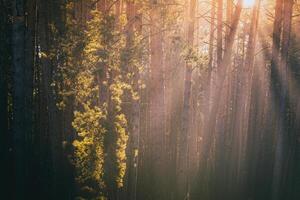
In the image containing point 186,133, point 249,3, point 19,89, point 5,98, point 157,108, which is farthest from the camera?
point 249,3

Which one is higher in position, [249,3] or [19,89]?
[249,3]

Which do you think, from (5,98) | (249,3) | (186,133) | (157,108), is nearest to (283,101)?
(186,133)

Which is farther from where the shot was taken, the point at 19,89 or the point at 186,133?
the point at 186,133

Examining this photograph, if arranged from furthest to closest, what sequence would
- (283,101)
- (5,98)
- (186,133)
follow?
1. (283,101)
2. (186,133)
3. (5,98)

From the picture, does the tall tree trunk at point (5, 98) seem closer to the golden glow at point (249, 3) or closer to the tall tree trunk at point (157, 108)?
the tall tree trunk at point (157, 108)

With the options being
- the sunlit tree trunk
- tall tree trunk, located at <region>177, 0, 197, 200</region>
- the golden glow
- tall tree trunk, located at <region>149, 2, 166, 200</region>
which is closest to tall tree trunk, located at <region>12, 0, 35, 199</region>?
tall tree trunk, located at <region>149, 2, 166, 200</region>

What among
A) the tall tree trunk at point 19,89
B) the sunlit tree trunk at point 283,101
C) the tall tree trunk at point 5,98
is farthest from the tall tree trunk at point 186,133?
the tall tree trunk at point 5,98

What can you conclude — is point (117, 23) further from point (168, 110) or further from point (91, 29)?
point (168, 110)

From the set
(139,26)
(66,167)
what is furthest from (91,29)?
(66,167)

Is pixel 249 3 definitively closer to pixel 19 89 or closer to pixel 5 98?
A: pixel 5 98

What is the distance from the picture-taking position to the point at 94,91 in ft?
25.0

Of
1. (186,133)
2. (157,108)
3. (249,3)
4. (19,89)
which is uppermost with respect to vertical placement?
(249,3)

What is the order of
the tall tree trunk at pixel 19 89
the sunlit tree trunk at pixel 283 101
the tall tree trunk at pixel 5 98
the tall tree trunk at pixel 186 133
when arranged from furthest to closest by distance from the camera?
the sunlit tree trunk at pixel 283 101
the tall tree trunk at pixel 186 133
the tall tree trunk at pixel 5 98
the tall tree trunk at pixel 19 89

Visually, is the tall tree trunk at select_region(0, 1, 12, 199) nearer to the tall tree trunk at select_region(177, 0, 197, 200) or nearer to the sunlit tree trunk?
the tall tree trunk at select_region(177, 0, 197, 200)
